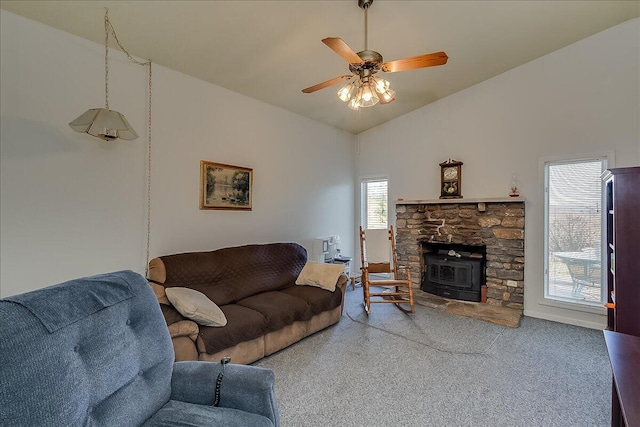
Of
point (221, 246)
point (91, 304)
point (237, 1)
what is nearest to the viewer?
point (91, 304)

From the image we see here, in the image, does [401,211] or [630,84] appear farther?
[401,211]

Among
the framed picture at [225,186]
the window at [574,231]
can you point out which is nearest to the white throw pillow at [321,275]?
the framed picture at [225,186]

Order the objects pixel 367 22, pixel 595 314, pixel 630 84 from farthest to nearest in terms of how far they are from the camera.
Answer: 1. pixel 595 314
2. pixel 630 84
3. pixel 367 22

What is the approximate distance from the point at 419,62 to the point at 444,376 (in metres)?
2.54

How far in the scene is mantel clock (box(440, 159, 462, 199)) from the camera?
4570 millimetres

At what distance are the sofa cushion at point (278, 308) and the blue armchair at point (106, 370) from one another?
1.33 metres

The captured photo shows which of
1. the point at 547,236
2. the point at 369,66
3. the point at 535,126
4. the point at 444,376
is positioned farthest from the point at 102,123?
the point at 547,236

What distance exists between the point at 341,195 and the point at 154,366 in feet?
15.0

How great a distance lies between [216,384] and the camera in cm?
144

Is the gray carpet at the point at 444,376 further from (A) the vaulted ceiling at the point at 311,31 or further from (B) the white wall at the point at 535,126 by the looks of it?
(A) the vaulted ceiling at the point at 311,31

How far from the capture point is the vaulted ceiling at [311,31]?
2.48 meters

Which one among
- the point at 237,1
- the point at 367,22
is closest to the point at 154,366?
the point at 237,1

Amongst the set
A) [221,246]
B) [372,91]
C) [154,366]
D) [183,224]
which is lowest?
[154,366]

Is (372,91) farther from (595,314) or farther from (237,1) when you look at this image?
(595,314)
